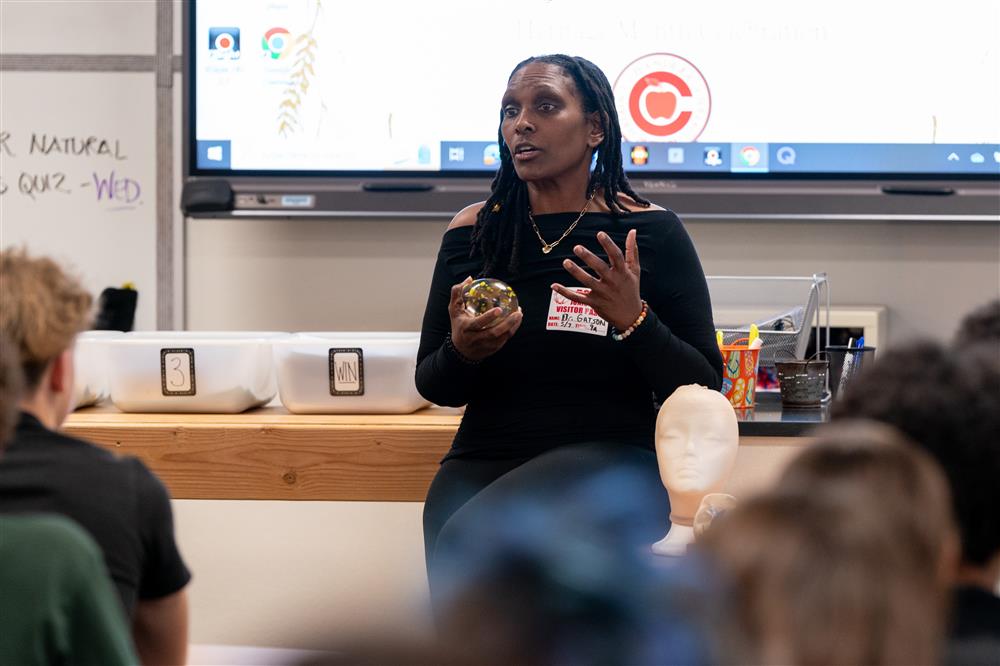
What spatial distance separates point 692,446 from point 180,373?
105 centimetres

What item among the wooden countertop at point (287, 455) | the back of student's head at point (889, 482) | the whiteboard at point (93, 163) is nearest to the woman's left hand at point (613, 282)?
the wooden countertop at point (287, 455)

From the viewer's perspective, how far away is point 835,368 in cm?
228

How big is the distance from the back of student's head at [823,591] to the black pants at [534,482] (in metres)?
1.19

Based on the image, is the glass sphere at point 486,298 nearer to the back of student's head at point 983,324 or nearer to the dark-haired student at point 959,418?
the back of student's head at point 983,324

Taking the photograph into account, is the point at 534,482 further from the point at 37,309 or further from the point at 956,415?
the point at 956,415

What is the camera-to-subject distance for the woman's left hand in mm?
1836

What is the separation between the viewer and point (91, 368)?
7.87 ft

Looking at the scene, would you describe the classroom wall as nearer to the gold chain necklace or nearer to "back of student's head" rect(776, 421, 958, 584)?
the gold chain necklace

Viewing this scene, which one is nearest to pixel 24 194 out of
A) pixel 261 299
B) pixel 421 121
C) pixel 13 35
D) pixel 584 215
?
pixel 13 35

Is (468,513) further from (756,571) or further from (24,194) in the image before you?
(24,194)

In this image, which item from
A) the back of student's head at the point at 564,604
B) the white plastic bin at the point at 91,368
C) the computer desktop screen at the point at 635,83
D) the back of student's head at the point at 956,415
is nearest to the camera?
the back of student's head at the point at 564,604

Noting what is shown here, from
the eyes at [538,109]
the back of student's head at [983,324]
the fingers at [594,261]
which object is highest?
the eyes at [538,109]

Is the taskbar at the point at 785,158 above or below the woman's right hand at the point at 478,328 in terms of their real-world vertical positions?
above

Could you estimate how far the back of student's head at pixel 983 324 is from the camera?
118 cm
